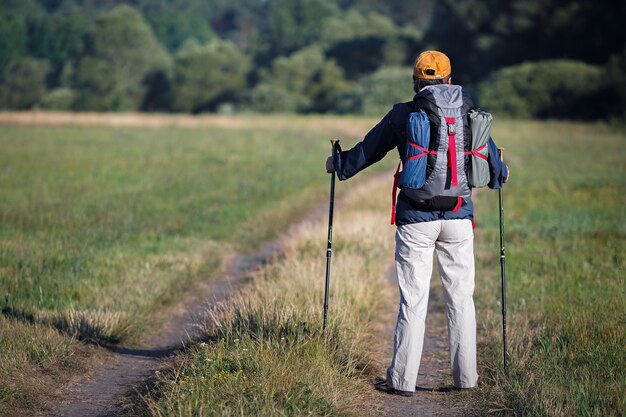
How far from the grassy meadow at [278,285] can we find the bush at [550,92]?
111 feet

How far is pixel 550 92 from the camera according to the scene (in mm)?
60094

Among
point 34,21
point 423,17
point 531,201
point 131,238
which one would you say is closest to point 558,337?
point 131,238

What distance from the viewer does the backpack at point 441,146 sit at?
652 cm

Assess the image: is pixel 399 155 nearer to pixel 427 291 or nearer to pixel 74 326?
pixel 427 291

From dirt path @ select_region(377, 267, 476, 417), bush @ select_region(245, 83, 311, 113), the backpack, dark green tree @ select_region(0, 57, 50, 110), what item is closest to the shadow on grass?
dirt path @ select_region(377, 267, 476, 417)

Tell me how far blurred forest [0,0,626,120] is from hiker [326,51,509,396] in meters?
50.0

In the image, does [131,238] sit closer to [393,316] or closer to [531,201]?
[393,316]

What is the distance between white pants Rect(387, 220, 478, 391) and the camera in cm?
672

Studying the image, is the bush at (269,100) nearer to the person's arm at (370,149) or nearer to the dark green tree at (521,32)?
the dark green tree at (521,32)

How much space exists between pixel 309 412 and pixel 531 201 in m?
15.4

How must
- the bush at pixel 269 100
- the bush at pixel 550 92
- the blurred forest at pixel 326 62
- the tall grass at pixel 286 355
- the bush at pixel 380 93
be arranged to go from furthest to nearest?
the bush at pixel 269 100
the bush at pixel 380 93
the blurred forest at pixel 326 62
the bush at pixel 550 92
the tall grass at pixel 286 355

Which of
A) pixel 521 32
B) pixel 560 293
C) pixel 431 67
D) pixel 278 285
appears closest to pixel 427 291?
pixel 431 67

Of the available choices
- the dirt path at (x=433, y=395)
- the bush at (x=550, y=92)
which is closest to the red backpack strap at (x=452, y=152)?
the dirt path at (x=433, y=395)

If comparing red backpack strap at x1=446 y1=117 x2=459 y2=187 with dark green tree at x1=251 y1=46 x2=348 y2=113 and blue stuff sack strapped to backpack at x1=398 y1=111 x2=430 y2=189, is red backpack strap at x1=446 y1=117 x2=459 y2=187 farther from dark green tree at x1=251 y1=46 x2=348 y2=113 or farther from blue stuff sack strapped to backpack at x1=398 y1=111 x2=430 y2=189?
dark green tree at x1=251 y1=46 x2=348 y2=113
